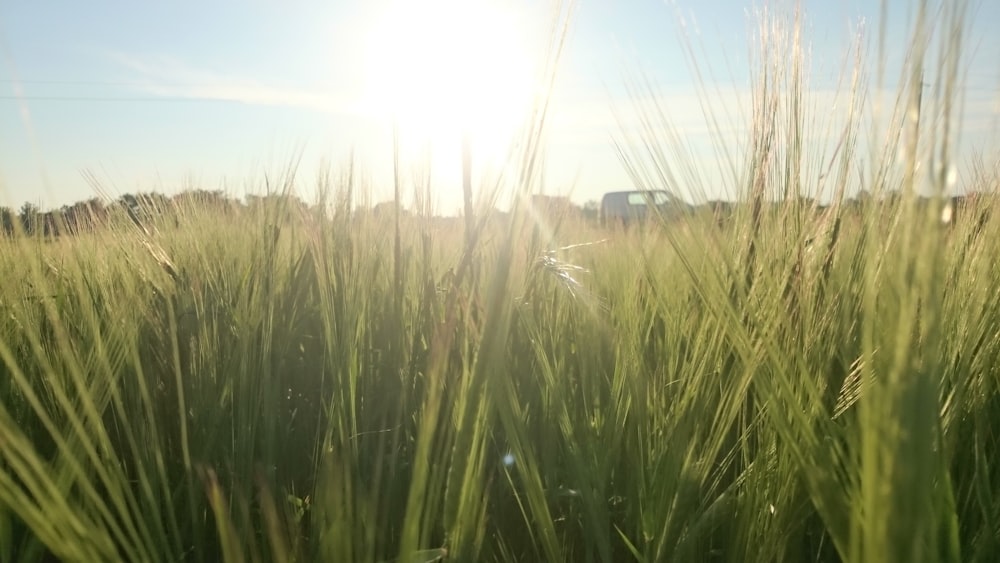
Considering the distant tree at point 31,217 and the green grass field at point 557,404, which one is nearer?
the green grass field at point 557,404

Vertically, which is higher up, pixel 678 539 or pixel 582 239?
pixel 582 239

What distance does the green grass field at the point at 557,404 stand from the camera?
0.47m

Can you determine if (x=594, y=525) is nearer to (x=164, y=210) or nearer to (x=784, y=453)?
(x=784, y=453)

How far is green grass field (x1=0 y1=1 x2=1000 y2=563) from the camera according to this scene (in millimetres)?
470

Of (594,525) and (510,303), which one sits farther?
(594,525)

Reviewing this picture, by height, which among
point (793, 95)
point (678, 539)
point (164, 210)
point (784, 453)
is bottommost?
Answer: point (678, 539)

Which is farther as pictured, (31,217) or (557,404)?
(31,217)

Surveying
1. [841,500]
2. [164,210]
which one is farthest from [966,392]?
[164,210]

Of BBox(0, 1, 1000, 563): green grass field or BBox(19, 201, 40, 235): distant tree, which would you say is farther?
BBox(19, 201, 40, 235): distant tree

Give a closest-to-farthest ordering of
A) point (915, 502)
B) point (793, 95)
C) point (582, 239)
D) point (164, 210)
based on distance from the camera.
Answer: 1. point (915, 502)
2. point (793, 95)
3. point (164, 210)
4. point (582, 239)

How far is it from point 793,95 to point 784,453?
492 millimetres

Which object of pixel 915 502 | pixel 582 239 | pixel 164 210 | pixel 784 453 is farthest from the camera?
pixel 582 239

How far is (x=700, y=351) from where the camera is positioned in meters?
0.81

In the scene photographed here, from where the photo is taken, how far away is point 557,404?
83 cm
